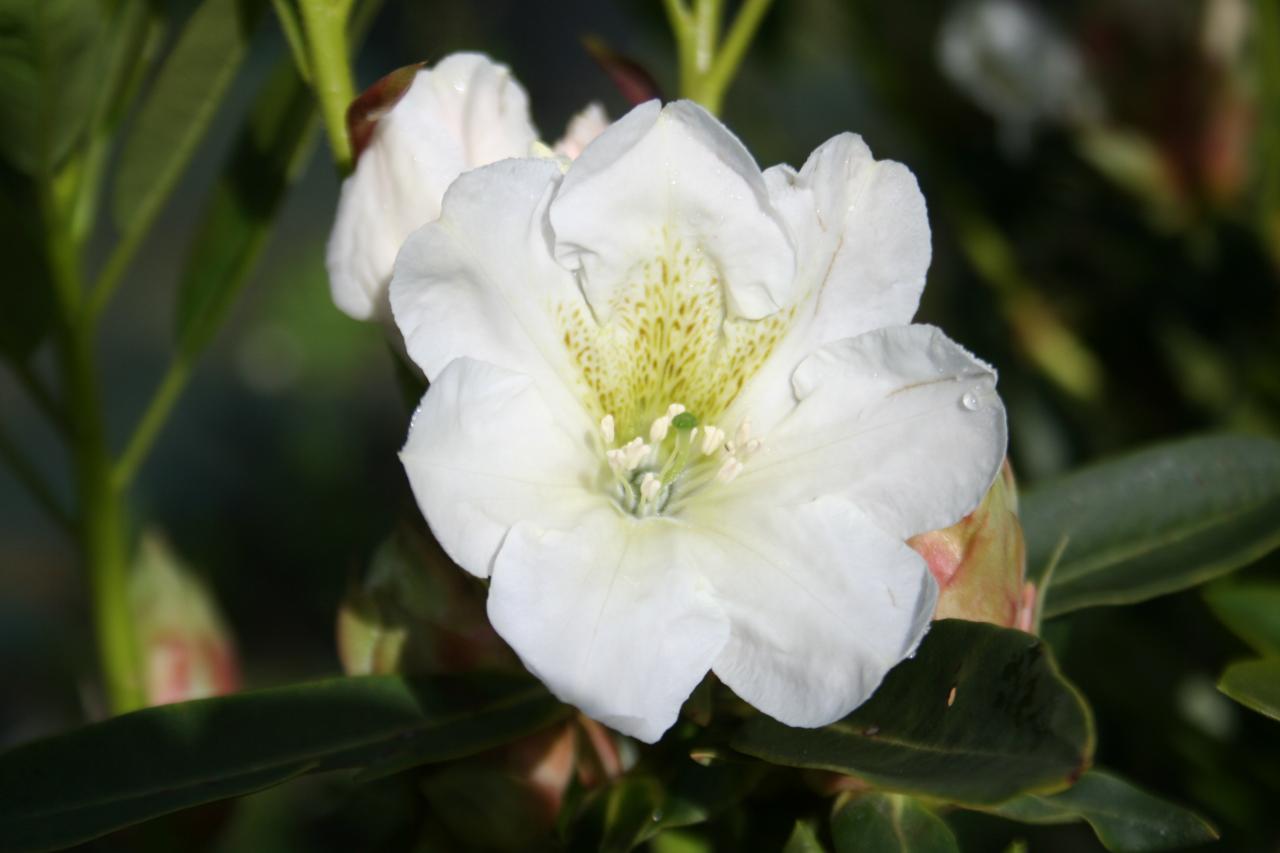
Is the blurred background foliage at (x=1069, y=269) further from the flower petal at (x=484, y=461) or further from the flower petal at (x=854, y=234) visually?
the flower petal at (x=854, y=234)

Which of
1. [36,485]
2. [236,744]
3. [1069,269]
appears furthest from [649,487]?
[1069,269]

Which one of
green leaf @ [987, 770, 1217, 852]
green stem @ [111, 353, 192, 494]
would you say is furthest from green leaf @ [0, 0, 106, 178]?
green leaf @ [987, 770, 1217, 852]

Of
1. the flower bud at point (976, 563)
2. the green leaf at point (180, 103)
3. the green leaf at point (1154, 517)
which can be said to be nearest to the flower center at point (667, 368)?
the flower bud at point (976, 563)

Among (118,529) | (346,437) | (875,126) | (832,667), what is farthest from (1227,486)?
(346,437)

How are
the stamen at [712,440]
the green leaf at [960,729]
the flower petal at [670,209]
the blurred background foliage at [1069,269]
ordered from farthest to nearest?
1. the blurred background foliage at [1069,269]
2. the stamen at [712,440]
3. the flower petal at [670,209]
4. the green leaf at [960,729]

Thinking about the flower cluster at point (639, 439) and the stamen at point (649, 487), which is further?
the stamen at point (649, 487)

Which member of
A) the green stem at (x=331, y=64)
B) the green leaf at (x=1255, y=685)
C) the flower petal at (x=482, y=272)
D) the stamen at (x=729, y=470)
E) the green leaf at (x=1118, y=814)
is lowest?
the green leaf at (x=1118, y=814)
